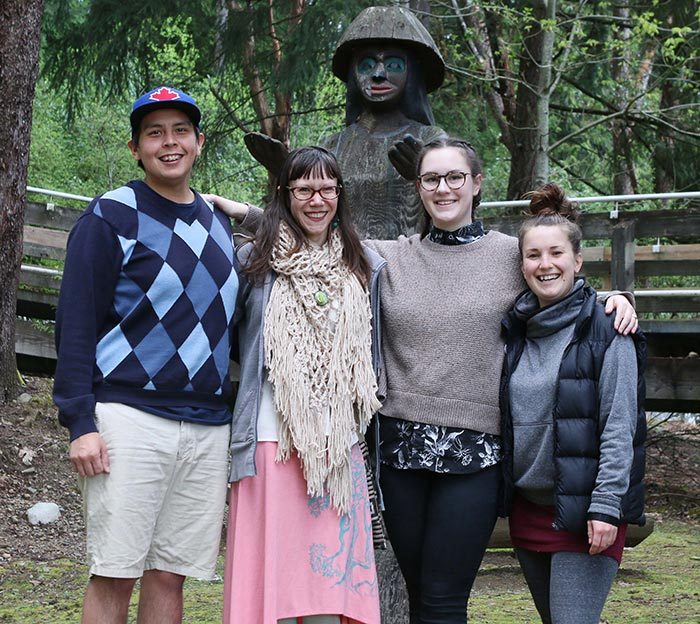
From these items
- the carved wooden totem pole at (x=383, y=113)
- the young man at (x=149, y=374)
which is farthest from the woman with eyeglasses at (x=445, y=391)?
the carved wooden totem pole at (x=383, y=113)

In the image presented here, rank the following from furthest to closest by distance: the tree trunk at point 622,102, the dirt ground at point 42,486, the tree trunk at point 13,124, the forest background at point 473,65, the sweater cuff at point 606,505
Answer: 1. the tree trunk at point 622,102
2. the forest background at point 473,65
3. the tree trunk at point 13,124
4. the dirt ground at point 42,486
5. the sweater cuff at point 606,505

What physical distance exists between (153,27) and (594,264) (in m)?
4.73

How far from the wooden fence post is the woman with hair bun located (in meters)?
5.56

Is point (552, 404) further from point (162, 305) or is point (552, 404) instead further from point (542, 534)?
point (162, 305)

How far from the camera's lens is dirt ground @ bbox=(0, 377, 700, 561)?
645cm

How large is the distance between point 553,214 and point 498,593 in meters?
3.44

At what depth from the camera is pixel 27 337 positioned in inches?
355

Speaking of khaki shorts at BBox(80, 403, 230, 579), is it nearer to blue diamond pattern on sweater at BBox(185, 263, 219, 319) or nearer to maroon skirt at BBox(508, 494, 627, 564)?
blue diamond pattern on sweater at BBox(185, 263, 219, 319)

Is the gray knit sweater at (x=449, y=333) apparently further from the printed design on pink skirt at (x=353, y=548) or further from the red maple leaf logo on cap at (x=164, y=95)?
the red maple leaf logo on cap at (x=164, y=95)

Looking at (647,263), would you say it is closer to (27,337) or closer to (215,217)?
(27,337)

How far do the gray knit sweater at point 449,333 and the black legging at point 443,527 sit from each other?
0.57ft

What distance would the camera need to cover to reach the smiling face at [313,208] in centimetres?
300

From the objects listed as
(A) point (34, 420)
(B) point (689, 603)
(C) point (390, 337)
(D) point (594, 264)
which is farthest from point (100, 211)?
(D) point (594, 264)

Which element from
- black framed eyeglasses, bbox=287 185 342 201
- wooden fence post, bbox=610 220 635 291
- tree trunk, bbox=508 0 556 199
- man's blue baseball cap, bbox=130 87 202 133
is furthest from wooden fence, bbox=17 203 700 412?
man's blue baseball cap, bbox=130 87 202 133
